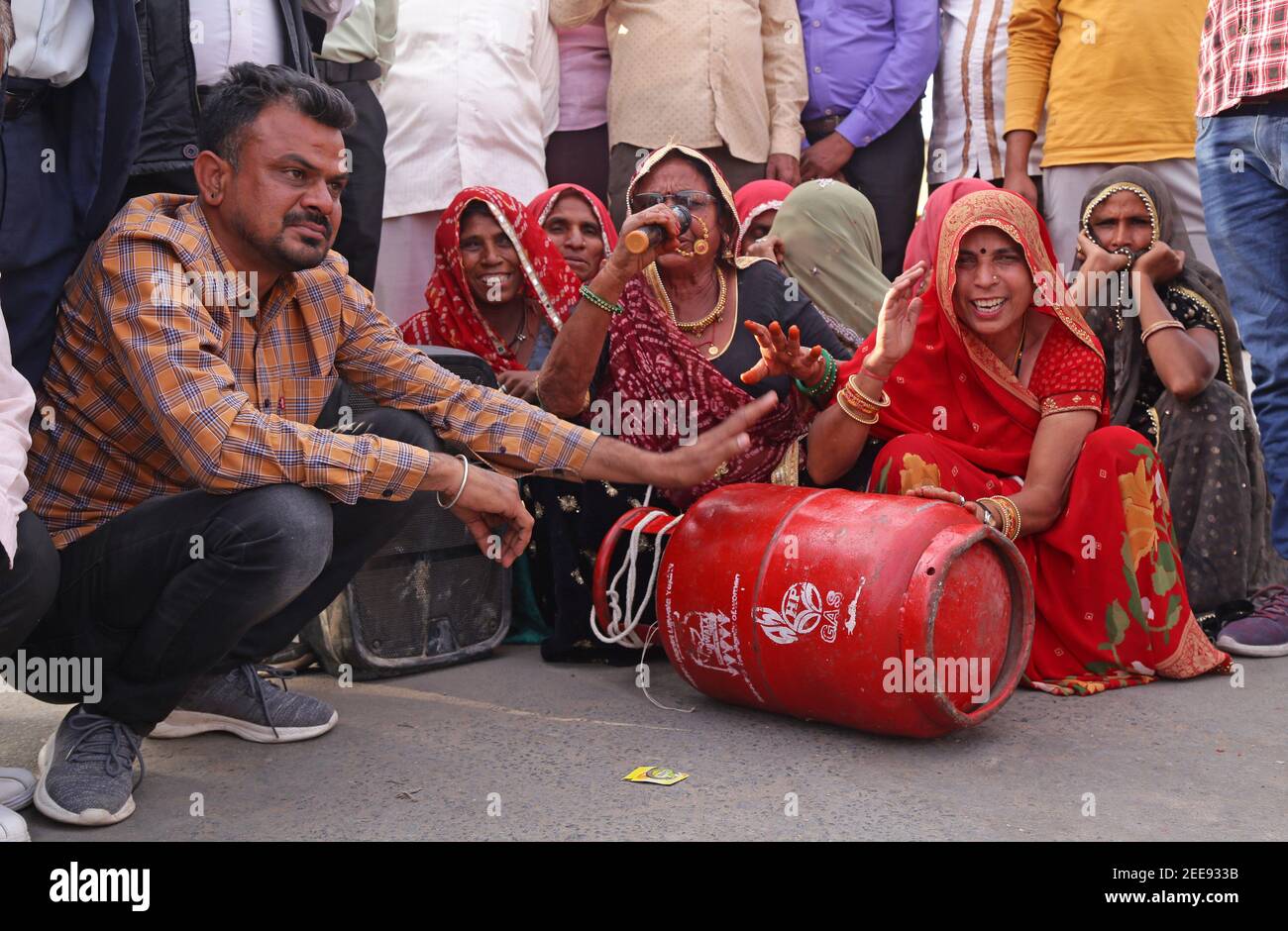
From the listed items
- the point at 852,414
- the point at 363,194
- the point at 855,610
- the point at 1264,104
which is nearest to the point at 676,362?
the point at 852,414

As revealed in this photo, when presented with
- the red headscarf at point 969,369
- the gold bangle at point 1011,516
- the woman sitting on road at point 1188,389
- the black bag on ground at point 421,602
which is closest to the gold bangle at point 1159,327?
the woman sitting on road at point 1188,389

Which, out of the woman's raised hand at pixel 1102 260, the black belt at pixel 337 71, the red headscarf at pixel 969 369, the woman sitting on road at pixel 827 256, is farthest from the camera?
the woman sitting on road at pixel 827 256

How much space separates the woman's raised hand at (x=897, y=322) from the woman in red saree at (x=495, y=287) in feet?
3.82

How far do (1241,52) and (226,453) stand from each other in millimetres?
2461

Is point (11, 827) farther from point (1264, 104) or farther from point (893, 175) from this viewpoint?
point (893, 175)

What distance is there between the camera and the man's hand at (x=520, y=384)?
3.76m

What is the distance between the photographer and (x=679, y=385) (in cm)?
346

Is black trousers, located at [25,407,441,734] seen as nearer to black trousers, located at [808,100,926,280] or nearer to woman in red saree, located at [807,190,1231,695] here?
woman in red saree, located at [807,190,1231,695]

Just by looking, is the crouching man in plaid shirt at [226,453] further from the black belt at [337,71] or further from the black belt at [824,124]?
the black belt at [824,124]

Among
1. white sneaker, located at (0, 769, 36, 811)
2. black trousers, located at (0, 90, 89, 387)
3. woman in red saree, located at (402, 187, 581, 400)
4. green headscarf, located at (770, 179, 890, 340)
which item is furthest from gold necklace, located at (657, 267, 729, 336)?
white sneaker, located at (0, 769, 36, 811)

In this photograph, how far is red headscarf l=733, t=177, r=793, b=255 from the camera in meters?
4.52

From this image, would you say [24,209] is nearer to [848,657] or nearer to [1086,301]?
[848,657]

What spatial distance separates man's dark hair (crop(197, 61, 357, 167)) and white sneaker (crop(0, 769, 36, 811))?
1292 millimetres

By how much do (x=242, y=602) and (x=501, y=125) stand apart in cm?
264
